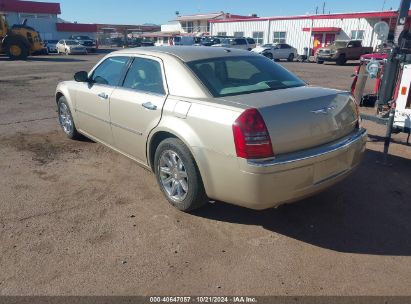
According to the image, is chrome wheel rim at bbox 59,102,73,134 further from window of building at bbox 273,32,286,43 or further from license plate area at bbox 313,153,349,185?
window of building at bbox 273,32,286,43

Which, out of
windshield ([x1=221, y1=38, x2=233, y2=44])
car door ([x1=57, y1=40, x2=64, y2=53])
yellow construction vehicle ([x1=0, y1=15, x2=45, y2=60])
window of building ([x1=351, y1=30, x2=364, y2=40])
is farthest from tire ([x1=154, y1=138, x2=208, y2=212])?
car door ([x1=57, y1=40, x2=64, y2=53])

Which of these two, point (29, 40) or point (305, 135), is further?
point (29, 40)

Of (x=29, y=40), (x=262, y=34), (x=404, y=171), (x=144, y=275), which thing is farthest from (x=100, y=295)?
(x=262, y=34)

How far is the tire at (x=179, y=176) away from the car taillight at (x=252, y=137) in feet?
2.14

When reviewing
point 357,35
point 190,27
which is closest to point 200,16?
point 190,27

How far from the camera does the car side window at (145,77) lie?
391 centimetres

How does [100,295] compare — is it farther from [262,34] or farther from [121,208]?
[262,34]

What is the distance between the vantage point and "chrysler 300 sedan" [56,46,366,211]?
2980 millimetres

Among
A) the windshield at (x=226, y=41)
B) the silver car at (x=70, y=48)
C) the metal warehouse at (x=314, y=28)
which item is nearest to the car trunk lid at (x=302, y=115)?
the metal warehouse at (x=314, y=28)

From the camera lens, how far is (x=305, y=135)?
3.12 m

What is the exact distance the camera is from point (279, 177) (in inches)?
117

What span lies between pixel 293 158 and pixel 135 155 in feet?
6.61

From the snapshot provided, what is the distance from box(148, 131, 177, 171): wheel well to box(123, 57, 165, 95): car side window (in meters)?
0.43

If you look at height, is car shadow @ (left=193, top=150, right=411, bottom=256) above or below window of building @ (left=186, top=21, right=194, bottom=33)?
below
